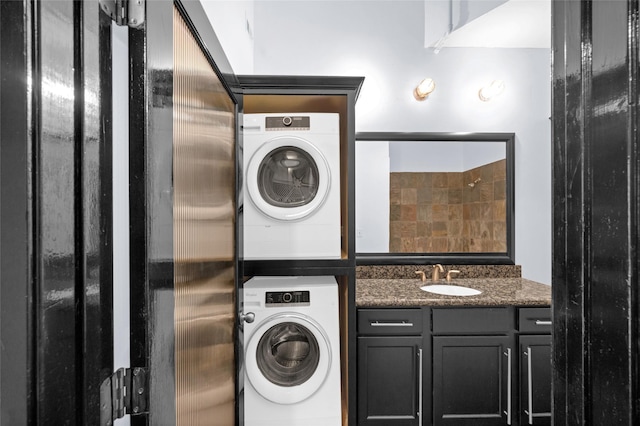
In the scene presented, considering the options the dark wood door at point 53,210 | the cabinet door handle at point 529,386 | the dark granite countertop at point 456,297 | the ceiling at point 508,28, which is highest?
the ceiling at point 508,28

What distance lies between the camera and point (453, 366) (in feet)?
6.86

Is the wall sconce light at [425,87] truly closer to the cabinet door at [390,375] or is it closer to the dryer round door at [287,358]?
the cabinet door at [390,375]

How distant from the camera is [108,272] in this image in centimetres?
60

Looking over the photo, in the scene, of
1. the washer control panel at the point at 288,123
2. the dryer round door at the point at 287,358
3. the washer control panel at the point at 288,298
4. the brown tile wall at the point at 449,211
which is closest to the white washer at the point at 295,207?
the washer control panel at the point at 288,123

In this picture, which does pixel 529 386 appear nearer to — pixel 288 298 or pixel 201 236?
pixel 288 298

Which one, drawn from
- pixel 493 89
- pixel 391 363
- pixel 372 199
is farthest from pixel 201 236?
pixel 493 89

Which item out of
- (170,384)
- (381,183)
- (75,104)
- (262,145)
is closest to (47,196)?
(75,104)

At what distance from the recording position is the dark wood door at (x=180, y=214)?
0.65 metres

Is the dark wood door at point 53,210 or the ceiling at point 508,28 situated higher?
the ceiling at point 508,28

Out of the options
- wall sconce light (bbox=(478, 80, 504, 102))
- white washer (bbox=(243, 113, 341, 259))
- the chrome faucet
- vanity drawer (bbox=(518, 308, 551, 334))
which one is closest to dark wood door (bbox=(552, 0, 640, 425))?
white washer (bbox=(243, 113, 341, 259))

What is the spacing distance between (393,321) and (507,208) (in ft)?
4.66

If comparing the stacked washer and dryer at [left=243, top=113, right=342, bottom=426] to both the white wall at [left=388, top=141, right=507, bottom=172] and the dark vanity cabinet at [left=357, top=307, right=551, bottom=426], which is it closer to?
the dark vanity cabinet at [left=357, top=307, right=551, bottom=426]

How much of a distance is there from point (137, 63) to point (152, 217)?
0.99 ft

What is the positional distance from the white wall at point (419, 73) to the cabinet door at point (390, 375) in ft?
4.49
